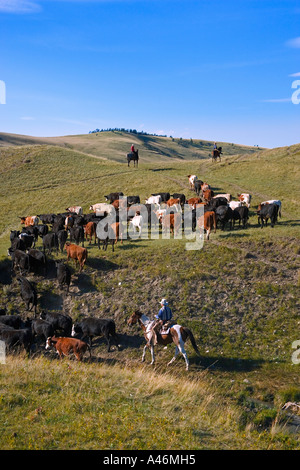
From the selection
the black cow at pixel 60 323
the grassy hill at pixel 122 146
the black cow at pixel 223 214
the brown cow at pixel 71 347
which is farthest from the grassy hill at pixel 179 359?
the grassy hill at pixel 122 146

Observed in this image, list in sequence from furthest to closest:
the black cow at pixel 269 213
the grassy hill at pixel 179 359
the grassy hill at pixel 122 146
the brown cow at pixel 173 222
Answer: the grassy hill at pixel 122 146
the brown cow at pixel 173 222
the black cow at pixel 269 213
the grassy hill at pixel 179 359

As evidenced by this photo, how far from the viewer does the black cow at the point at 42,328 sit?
13680 mm

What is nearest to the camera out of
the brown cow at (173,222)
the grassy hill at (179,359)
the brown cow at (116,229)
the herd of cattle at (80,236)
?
the grassy hill at (179,359)

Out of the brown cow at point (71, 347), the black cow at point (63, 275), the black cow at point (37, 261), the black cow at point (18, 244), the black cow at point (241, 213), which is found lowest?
the brown cow at point (71, 347)

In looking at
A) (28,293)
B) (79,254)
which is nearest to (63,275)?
(79,254)

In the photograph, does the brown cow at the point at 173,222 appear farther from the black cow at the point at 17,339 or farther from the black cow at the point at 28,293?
the black cow at the point at 17,339

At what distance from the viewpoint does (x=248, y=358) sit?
12625 millimetres

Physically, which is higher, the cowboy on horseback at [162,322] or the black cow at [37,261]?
the black cow at [37,261]

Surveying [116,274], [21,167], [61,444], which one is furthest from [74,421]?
[21,167]

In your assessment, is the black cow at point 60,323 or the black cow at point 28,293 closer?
the black cow at point 60,323

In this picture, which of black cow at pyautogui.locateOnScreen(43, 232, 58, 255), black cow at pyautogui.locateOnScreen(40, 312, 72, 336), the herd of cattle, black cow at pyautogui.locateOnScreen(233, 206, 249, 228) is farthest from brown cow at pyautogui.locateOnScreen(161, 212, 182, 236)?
black cow at pyautogui.locateOnScreen(40, 312, 72, 336)

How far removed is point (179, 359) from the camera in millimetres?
12758
